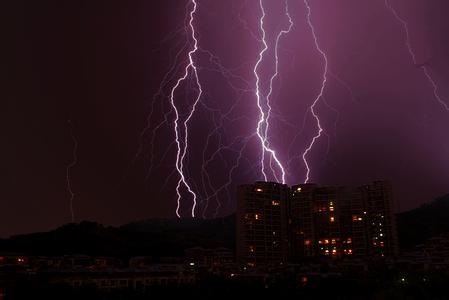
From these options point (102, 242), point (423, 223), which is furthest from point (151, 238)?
point (423, 223)

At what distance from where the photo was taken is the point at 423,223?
169ft

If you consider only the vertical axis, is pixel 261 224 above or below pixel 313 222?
below

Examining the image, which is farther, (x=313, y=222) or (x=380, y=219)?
(x=313, y=222)

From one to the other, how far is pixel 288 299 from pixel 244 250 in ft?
63.4

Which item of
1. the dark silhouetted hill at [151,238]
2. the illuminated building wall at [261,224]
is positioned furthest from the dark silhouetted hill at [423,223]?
the illuminated building wall at [261,224]

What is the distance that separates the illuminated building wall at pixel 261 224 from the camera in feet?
128

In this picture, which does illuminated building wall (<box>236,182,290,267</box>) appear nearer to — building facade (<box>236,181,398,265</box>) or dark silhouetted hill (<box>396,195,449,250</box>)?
building facade (<box>236,181,398,265</box>)

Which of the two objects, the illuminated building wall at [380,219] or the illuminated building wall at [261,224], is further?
the illuminated building wall at [380,219]

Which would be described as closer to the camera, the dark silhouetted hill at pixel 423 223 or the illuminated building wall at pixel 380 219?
the illuminated building wall at pixel 380 219

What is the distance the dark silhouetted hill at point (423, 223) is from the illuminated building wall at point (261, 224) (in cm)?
1226

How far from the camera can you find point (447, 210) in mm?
53125

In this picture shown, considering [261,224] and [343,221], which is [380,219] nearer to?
[343,221]

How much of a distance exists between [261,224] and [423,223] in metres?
20.0

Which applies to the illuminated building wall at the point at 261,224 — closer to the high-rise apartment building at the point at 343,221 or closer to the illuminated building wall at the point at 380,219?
the high-rise apartment building at the point at 343,221
